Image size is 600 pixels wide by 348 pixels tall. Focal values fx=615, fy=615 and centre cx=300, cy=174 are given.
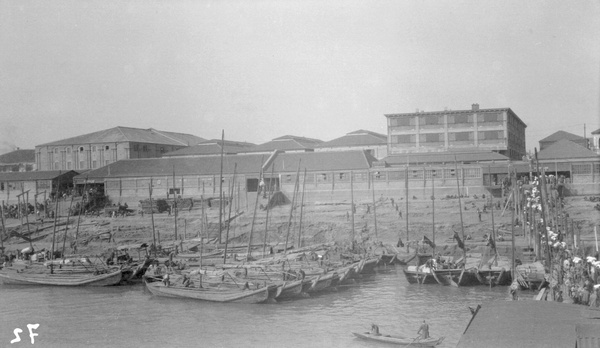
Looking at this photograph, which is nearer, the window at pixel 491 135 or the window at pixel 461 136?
the window at pixel 491 135

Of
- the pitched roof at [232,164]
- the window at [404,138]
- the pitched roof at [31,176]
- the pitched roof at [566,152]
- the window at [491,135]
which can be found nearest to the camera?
the pitched roof at [566,152]

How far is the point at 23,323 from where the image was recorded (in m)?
26.8

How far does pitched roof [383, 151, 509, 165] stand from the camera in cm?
5561

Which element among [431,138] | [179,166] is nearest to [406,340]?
[431,138]

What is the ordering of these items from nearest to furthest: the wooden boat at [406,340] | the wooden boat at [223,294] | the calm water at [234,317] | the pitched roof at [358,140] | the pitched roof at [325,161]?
the wooden boat at [406,340] → the calm water at [234,317] → the wooden boat at [223,294] → the pitched roof at [325,161] → the pitched roof at [358,140]

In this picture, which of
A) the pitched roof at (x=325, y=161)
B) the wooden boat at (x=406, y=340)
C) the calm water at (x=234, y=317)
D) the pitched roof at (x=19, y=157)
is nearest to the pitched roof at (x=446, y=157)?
the pitched roof at (x=325, y=161)

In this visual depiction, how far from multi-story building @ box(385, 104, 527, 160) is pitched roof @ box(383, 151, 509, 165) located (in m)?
3.74

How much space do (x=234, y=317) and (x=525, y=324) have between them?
1554cm

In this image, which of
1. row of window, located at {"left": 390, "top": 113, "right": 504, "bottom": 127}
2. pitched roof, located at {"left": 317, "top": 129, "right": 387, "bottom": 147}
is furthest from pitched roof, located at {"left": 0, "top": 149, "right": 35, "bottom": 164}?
row of window, located at {"left": 390, "top": 113, "right": 504, "bottom": 127}

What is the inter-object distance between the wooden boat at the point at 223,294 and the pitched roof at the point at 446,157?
101 feet

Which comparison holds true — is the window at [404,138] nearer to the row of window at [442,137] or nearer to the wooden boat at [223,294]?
the row of window at [442,137]

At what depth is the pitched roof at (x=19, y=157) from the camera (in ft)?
260

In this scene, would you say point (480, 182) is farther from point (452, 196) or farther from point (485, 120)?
point (485, 120)

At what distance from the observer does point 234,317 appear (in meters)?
26.9
